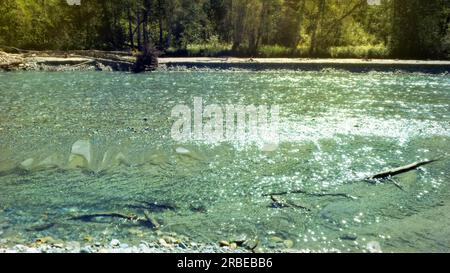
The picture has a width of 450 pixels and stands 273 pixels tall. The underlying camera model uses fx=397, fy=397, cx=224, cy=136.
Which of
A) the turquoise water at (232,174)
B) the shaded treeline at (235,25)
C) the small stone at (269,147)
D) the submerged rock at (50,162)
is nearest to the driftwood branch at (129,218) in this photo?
the turquoise water at (232,174)

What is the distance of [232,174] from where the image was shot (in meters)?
8.07

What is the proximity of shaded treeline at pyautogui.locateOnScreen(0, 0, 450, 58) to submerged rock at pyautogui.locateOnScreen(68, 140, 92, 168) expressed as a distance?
68.1 feet

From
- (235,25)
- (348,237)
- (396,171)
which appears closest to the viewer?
(348,237)

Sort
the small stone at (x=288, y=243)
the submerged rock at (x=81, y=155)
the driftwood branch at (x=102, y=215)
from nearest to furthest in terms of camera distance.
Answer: the small stone at (x=288, y=243) < the driftwood branch at (x=102, y=215) < the submerged rock at (x=81, y=155)

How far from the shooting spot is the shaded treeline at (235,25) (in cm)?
2809

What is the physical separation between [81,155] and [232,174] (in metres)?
3.60

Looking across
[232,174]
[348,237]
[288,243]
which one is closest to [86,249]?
[288,243]

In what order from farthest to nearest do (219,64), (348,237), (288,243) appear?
(219,64) < (348,237) < (288,243)

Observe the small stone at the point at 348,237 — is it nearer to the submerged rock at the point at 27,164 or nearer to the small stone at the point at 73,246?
the small stone at the point at 73,246

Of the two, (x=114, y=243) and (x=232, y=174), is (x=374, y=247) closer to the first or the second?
(x=232, y=174)

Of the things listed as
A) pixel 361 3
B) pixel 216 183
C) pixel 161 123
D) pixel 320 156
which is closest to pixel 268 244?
pixel 216 183

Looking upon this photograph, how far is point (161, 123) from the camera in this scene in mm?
11938

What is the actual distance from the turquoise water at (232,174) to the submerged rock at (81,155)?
0.29 feet

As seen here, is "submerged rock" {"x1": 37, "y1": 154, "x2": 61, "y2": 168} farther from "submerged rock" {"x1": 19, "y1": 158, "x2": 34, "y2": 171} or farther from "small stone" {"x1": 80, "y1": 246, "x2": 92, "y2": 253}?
"small stone" {"x1": 80, "y1": 246, "x2": 92, "y2": 253}
